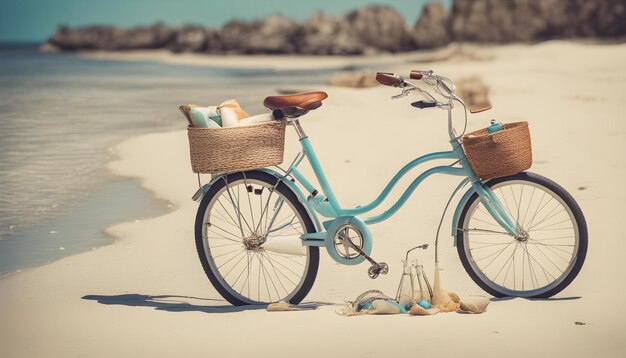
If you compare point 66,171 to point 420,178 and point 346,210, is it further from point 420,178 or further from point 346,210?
point 420,178

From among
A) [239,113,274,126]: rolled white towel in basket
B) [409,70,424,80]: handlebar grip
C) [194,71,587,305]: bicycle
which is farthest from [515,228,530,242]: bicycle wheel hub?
[239,113,274,126]: rolled white towel in basket

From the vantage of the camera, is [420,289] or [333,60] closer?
[420,289]

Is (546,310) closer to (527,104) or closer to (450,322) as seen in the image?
(450,322)

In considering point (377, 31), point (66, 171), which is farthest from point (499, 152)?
point (377, 31)

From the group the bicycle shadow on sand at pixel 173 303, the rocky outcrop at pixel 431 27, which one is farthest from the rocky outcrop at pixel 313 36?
the bicycle shadow on sand at pixel 173 303

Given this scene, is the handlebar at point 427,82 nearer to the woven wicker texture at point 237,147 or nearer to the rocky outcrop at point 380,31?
the woven wicker texture at point 237,147

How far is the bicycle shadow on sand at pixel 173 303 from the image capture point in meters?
5.48

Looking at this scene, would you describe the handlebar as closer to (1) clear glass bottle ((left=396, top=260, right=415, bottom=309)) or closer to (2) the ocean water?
(1) clear glass bottle ((left=396, top=260, right=415, bottom=309))

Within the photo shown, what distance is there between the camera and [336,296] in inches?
229

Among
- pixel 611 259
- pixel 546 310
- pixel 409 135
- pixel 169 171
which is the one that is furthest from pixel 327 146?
pixel 546 310

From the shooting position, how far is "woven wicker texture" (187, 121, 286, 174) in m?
5.17

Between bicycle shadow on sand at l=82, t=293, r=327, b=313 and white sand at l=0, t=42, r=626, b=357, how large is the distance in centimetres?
2

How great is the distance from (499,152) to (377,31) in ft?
285

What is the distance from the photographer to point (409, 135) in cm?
1147
